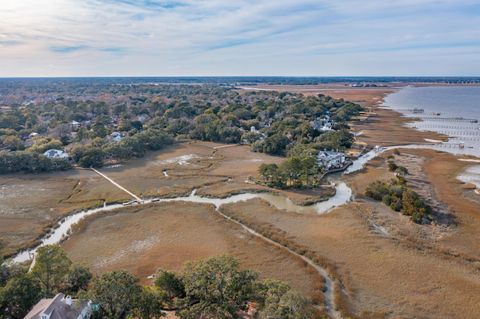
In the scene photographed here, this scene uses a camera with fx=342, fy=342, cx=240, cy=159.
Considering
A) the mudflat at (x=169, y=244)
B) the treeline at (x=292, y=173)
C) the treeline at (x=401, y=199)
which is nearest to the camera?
the mudflat at (x=169, y=244)

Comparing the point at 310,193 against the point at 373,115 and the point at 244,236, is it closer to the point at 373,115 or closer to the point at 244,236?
the point at 244,236

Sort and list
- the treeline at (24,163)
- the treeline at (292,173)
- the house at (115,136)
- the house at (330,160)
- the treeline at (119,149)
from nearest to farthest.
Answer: the treeline at (292,173)
the treeline at (24,163)
the house at (330,160)
the treeline at (119,149)
the house at (115,136)

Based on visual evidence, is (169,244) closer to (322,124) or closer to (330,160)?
(330,160)

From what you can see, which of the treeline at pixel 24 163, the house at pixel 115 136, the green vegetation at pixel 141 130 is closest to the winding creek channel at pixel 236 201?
the green vegetation at pixel 141 130

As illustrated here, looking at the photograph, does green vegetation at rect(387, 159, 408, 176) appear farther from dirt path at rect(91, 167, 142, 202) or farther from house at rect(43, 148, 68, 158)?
house at rect(43, 148, 68, 158)

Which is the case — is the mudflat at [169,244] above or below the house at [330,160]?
below

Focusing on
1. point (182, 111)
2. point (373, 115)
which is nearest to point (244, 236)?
point (182, 111)

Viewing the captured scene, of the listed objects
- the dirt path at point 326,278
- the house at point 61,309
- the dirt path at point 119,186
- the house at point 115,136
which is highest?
the house at point 115,136

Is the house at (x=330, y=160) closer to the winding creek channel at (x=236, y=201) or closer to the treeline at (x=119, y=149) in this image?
the winding creek channel at (x=236, y=201)
